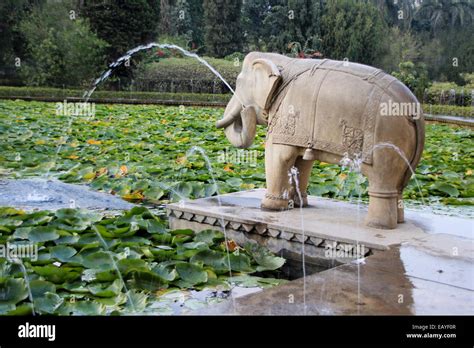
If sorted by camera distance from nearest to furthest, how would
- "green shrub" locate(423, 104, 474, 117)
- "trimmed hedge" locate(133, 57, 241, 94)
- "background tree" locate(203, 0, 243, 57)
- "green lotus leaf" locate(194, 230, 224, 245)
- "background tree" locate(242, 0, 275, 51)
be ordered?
"green lotus leaf" locate(194, 230, 224, 245), "green shrub" locate(423, 104, 474, 117), "trimmed hedge" locate(133, 57, 241, 94), "background tree" locate(203, 0, 243, 57), "background tree" locate(242, 0, 275, 51)

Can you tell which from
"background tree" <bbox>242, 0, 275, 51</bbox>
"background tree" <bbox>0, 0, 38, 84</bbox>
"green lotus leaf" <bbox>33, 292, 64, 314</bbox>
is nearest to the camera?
"green lotus leaf" <bbox>33, 292, 64, 314</bbox>

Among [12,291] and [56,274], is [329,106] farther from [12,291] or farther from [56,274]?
[12,291]

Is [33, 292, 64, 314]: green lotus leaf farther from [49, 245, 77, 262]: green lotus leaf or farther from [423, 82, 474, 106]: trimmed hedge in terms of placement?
[423, 82, 474, 106]: trimmed hedge

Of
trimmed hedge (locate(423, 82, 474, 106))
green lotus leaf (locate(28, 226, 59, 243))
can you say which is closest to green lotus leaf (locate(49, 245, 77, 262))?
green lotus leaf (locate(28, 226, 59, 243))

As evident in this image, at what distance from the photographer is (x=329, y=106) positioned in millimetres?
3875

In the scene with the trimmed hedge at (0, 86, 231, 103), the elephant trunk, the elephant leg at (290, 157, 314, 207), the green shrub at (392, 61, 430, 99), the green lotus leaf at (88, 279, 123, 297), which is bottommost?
the green lotus leaf at (88, 279, 123, 297)

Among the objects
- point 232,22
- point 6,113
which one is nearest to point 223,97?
point 232,22

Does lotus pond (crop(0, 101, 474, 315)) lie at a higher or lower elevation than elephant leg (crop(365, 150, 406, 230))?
lower

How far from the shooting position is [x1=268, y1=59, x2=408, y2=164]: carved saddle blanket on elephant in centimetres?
376

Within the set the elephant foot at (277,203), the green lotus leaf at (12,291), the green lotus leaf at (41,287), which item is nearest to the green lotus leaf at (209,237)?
the elephant foot at (277,203)

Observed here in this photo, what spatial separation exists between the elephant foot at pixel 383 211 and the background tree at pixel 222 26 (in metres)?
23.6

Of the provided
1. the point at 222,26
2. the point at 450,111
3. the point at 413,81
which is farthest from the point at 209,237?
the point at 222,26

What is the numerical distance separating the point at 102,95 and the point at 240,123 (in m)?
16.6

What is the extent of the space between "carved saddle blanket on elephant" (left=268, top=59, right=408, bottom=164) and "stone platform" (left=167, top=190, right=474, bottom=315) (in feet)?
1.76
